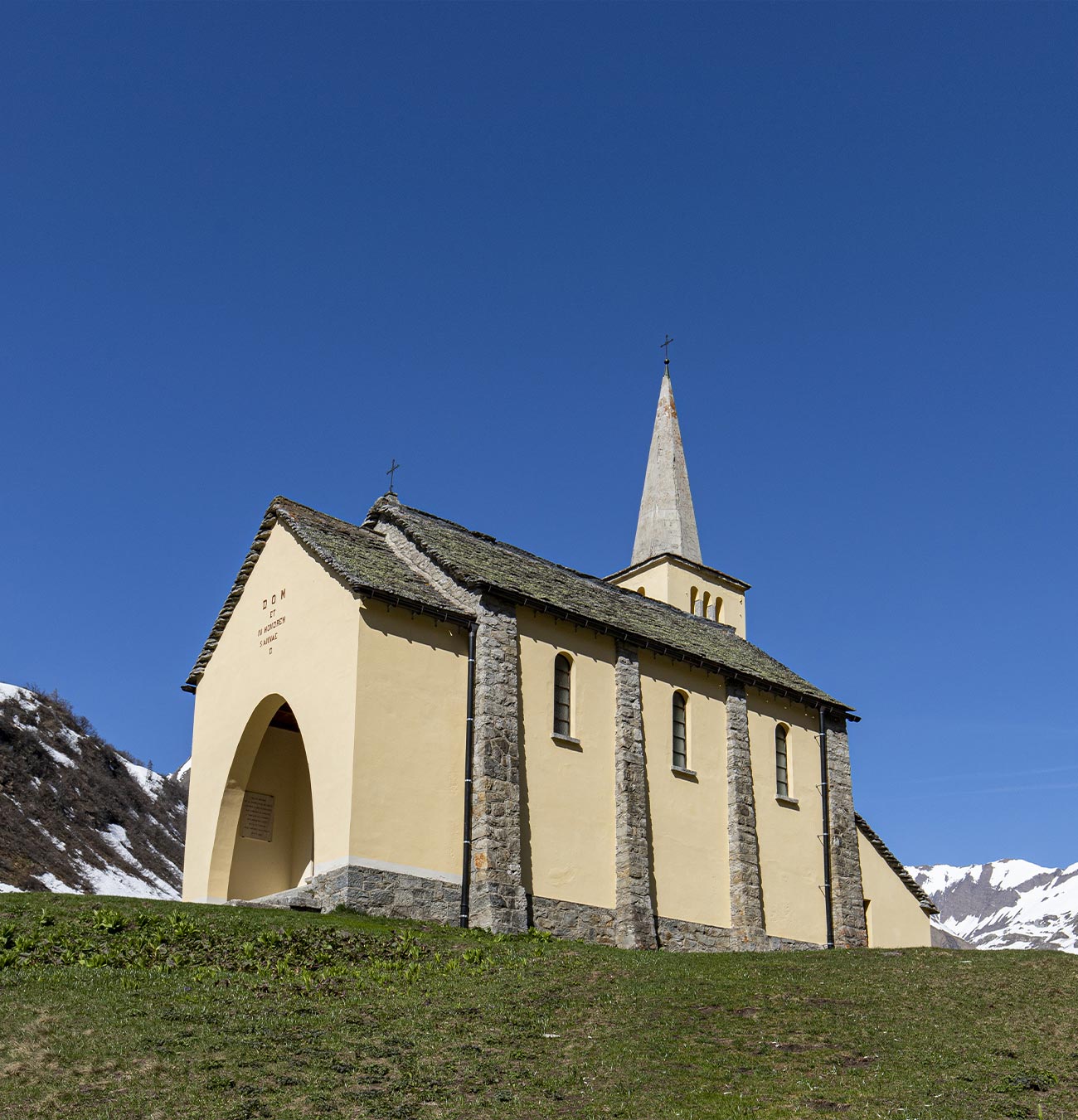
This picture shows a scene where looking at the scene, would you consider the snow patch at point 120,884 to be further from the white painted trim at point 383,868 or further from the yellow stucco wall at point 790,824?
the white painted trim at point 383,868

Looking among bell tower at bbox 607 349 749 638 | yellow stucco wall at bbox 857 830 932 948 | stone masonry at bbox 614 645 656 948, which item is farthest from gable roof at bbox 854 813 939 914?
bell tower at bbox 607 349 749 638

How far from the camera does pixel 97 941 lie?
20.5 meters

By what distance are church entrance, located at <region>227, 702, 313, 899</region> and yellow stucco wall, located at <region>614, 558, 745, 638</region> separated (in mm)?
19019

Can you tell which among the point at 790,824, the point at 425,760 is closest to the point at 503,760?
the point at 425,760

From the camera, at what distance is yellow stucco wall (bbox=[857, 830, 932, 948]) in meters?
37.6

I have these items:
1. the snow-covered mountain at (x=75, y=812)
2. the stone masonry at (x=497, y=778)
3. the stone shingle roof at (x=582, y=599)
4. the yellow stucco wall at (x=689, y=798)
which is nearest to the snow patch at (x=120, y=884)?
the snow-covered mountain at (x=75, y=812)

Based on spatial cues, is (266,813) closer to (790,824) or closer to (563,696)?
(563,696)

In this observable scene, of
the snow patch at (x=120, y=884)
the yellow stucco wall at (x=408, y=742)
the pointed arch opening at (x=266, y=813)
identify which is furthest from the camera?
the snow patch at (x=120, y=884)

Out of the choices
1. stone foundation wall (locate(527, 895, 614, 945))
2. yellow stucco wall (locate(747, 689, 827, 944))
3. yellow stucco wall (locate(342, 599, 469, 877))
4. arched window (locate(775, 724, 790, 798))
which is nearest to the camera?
yellow stucco wall (locate(342, 599, 469, 877))

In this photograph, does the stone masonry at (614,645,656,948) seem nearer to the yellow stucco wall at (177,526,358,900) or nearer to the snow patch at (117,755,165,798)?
the yellow stucco wall at (177,526,358,900)

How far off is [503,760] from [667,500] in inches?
1000

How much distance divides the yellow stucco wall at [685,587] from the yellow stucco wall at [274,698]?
19795mm

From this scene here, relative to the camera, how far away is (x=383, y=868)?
26312 mm

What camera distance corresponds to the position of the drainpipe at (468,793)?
27.1 meters
